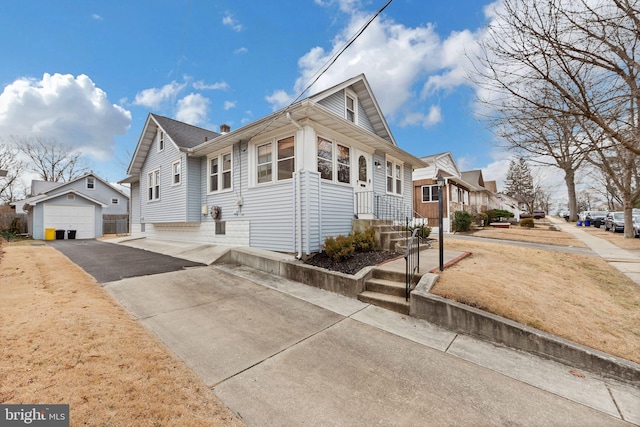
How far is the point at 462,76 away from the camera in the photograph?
5.38 meters

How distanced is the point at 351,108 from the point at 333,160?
3001 millimetres

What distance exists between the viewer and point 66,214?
742 inches

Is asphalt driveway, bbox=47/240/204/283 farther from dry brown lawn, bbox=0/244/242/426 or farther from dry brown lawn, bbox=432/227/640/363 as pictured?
dry brown lawn, bbox=432/227/640/363

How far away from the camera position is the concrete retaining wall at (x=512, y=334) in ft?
9.78

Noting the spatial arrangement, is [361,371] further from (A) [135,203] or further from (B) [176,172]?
(A) [135,203]

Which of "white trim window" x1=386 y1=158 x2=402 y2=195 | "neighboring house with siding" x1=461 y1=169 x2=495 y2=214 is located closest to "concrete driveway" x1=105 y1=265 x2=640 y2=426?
"white trim window" x1=386 y1=158 x2=402 y2=195

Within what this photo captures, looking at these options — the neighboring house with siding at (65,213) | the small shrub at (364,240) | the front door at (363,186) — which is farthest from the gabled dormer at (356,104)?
the neighboring house with siding at (65,213)

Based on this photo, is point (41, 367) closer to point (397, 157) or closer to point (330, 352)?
point (330, 352)

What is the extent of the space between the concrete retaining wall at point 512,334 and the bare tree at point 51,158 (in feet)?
131

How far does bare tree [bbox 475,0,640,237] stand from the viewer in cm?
436

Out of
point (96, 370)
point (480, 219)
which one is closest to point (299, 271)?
point (96, 370)

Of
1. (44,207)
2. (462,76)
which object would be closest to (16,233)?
(44,207)

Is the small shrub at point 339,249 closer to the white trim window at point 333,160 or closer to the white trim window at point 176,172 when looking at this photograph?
the white trim window at point 333,160

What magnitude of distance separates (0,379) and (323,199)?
6.52m
